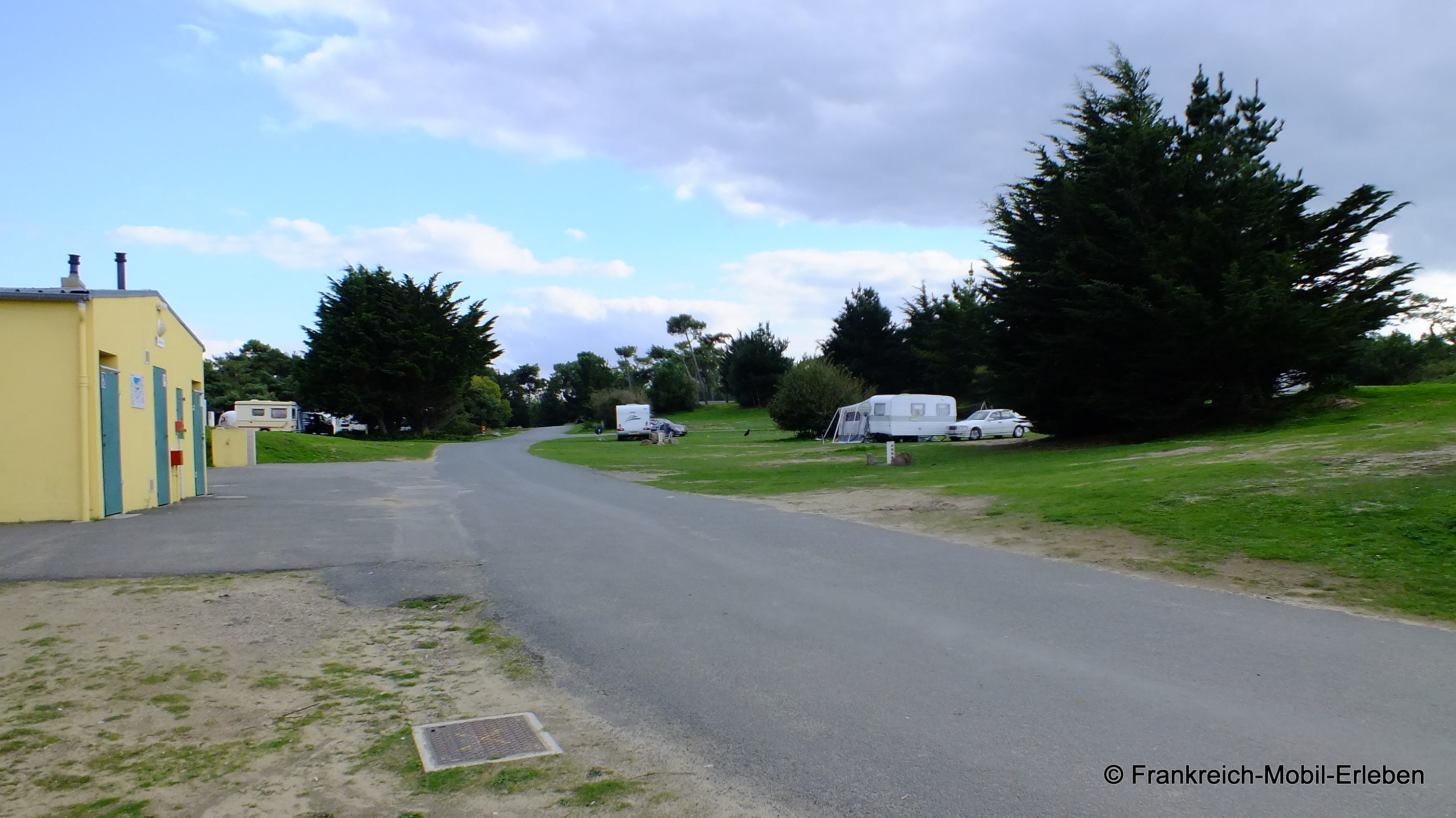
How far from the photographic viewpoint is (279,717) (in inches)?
201

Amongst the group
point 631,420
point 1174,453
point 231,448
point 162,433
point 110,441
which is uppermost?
point 162,433

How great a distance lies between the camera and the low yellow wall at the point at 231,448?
106ft

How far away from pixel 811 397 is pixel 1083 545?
39.1 m

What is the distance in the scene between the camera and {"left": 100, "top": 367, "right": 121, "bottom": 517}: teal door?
14.2 metres

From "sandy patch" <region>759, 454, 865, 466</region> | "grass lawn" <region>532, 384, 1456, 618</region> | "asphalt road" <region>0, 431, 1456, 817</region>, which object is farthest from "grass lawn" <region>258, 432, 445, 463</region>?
"asphalt road" <region>0, 431, 1456, 817</region>

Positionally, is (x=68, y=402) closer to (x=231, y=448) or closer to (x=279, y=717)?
(x=279, y=717)

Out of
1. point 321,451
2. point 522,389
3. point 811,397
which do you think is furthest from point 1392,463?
point 522,389

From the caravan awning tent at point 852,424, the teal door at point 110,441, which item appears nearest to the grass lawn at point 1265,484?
the teal door at point 110,441

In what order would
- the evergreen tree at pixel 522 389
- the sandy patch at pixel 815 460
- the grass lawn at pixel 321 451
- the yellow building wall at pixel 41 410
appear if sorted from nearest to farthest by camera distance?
the yellow building wall at pixel 41 410 < the sandy patch at pixel 815 460 < the grass lawn at pixel 321 451 < the evergreen tree at pixel 522 389

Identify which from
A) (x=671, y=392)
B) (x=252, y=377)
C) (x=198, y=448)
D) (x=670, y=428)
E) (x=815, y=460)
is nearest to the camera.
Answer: (x=198, y=448)

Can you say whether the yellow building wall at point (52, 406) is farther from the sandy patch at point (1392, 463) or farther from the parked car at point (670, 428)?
the parked car at point (670, 428)

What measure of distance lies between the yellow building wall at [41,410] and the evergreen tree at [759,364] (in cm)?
7128

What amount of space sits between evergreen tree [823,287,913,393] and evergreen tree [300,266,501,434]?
2823 centimetres

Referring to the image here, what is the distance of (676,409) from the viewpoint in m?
97.6
